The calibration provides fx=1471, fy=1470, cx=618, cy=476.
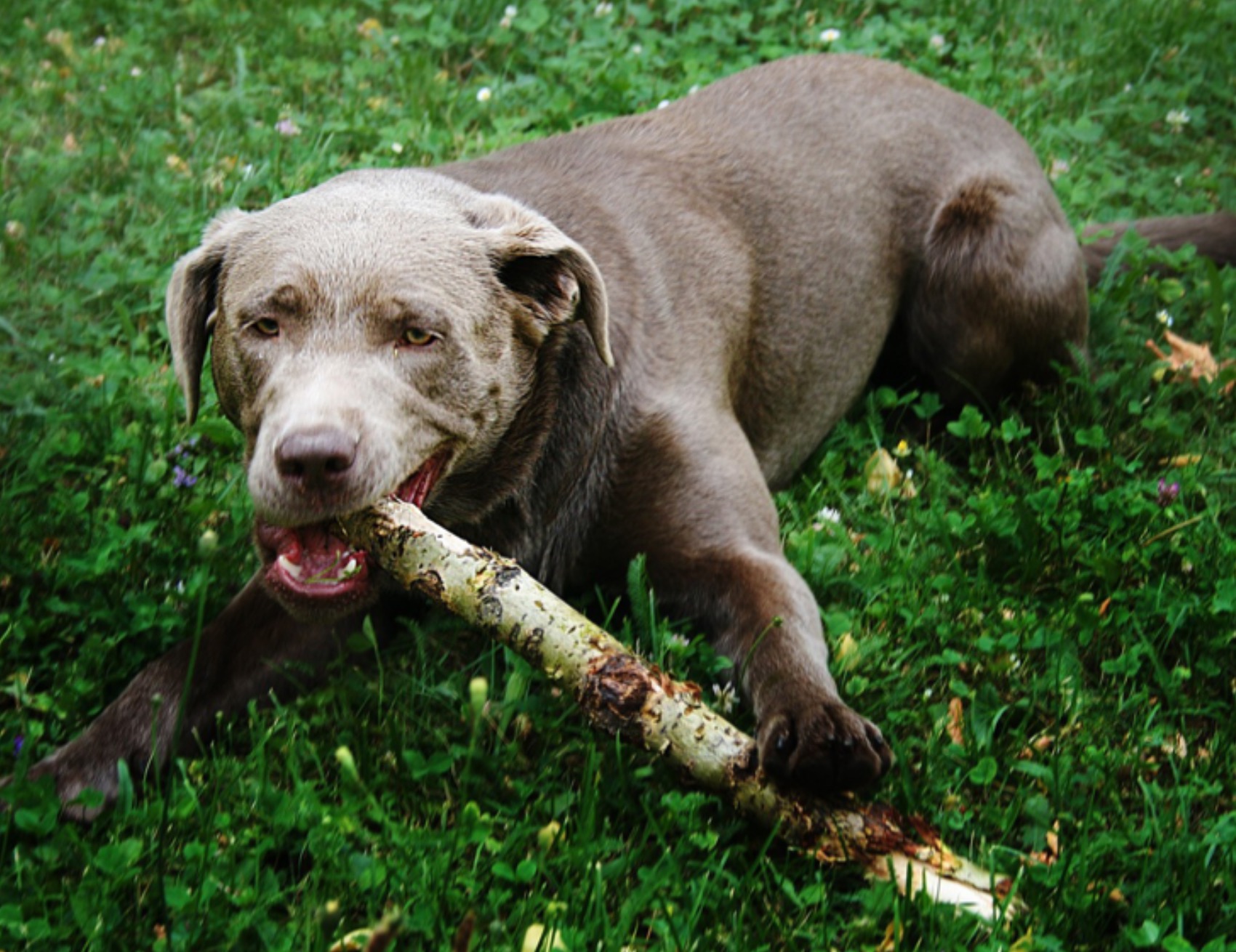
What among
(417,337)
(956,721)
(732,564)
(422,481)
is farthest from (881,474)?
(417,337)

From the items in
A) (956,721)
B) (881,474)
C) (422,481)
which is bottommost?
(881,474)

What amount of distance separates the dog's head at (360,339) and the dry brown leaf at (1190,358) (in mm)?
2206

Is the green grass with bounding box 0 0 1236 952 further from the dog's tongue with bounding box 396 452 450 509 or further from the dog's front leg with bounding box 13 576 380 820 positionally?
the dog's tongue with bounding box 396 452 450 509

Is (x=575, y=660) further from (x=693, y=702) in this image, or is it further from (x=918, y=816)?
(x=918, y=816)

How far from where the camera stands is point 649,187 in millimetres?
4027

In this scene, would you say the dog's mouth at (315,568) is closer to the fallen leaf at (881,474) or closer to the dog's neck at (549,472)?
the dog's neck at (549,472)

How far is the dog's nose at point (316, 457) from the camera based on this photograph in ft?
9.24

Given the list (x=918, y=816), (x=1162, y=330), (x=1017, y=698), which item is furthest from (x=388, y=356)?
(x=1162, y=330)

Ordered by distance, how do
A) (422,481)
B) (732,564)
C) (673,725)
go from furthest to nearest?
(732,564)
(422,481)
(673,725)

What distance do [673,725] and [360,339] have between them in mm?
1048

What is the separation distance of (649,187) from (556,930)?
2.13 m

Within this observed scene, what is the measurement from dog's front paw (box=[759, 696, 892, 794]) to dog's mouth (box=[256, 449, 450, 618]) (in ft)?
3.04

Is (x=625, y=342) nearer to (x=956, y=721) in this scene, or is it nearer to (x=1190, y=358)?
(x=956, y=721)

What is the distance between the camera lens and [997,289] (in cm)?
452
